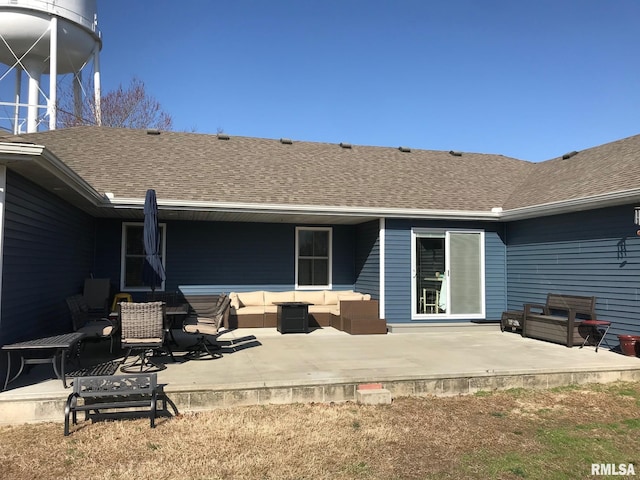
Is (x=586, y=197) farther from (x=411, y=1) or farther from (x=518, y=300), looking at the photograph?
(x=411, y=1)

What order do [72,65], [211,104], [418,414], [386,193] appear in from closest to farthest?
[418,414] < [386,193] < [211,104] < [72,65]

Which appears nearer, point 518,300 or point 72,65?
point 518,300

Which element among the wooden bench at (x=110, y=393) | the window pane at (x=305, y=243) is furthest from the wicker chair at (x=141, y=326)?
the window pane at (x=305, y=243)

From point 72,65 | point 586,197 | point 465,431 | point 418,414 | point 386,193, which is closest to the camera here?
point 465,431

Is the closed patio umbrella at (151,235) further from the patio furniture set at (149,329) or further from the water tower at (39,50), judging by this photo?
the water tower at (39,50)

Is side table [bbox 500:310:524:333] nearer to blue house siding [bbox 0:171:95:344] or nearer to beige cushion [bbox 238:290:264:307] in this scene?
beige cushion [bbox 238:290:264:307]

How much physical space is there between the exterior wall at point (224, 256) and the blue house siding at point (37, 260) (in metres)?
1.38

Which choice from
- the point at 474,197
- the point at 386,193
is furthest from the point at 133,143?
the point at 474,197

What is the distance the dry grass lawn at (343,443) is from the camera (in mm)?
3646

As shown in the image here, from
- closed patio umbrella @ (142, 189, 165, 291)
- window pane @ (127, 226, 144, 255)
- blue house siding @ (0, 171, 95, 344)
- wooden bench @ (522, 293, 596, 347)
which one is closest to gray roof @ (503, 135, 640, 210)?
wooden bench @ (522, 293, 596, 347)

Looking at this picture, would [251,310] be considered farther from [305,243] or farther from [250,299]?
[305,243]

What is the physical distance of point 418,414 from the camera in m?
5.02

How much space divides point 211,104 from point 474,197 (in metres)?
9.54

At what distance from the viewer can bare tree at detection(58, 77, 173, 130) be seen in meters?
24.4
